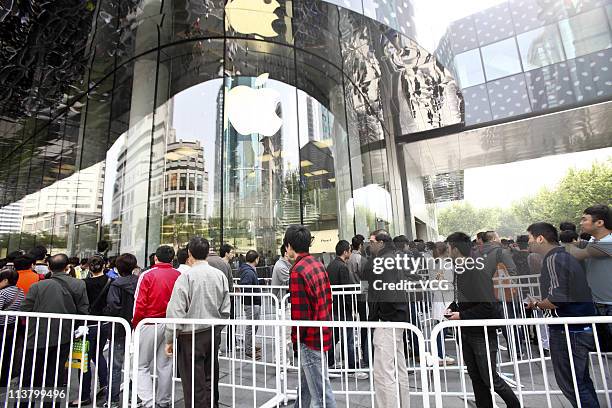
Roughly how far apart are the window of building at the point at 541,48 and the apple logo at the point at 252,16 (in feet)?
27.1

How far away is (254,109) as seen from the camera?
34.7ft

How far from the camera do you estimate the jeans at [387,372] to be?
10.3 feet

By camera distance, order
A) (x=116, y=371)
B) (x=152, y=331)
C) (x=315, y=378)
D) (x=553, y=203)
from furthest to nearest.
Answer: (x=553, y=203), (x=116, y=371), (x=152, y=331), (x=315, y=378)

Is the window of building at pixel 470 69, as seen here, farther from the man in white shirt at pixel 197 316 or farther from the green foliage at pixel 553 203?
the man in white shirt at pixel 197 316

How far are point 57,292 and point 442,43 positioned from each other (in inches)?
428

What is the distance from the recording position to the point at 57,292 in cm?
375

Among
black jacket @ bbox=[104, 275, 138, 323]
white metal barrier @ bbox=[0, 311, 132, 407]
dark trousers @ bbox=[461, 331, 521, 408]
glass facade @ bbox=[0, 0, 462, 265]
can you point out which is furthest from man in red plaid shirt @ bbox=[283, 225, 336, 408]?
glass facade @ bbox=[0, 0, 462, 265]

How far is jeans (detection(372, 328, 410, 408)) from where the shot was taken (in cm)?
314

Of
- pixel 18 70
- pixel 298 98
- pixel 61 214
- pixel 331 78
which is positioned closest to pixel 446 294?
pixel 298 98

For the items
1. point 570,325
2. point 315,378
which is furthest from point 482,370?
point 315,378

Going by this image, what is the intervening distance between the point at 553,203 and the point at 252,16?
930 cm

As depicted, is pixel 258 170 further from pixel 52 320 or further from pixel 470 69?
pixel 470 69

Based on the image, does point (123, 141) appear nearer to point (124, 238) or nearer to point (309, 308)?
point (124, 238)

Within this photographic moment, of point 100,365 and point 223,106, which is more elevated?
point 223,106
